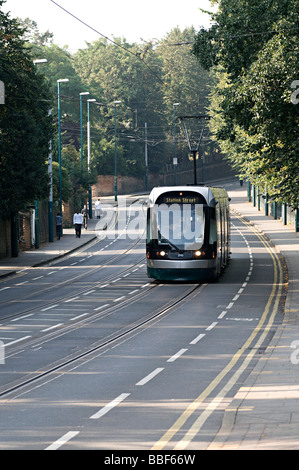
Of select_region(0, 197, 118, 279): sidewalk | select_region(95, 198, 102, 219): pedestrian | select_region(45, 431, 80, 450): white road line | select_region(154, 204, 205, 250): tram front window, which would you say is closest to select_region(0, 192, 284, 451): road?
select_region(45, 431, 80, 450): white road line

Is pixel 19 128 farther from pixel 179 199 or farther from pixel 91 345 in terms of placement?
pixel 91 345

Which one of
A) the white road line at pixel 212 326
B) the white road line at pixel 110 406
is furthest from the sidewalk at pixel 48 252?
the white road line at pixel 110 406

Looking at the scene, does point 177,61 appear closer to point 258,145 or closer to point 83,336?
point 258,145

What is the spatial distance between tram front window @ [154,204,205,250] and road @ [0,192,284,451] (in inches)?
69.5

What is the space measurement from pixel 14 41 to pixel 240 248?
696 inches

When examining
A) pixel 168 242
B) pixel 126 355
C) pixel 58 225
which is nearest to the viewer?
pixel 126 355

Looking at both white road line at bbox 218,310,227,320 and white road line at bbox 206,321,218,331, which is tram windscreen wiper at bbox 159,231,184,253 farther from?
white road line at bbox 206,321,218,331

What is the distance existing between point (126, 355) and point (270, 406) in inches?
237

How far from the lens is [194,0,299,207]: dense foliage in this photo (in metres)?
26.7

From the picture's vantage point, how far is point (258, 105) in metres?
27.2

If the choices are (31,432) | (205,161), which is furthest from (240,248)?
(205,161)

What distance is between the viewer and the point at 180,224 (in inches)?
1201

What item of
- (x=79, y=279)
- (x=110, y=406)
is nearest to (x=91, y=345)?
(x=110, y=406)

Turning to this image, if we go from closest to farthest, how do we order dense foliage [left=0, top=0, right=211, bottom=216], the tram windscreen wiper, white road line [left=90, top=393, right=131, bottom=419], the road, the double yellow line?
the double yellow line, the road, white road line [left=90, top=393, right=131, bottom=419], the tram windscreen wiper, dense foliage [left=0, top=0, right=211, bottom=216]
